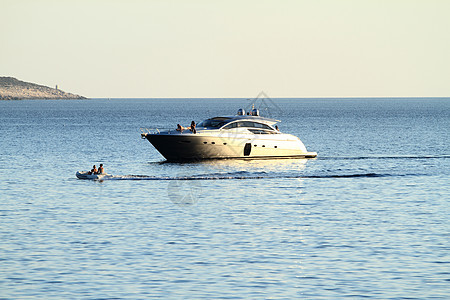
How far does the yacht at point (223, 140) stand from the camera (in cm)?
5712

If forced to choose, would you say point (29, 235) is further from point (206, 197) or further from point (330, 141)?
point (330, 141)

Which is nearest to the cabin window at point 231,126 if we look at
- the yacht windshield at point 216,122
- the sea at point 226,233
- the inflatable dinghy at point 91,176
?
the yacht windshield at point 216,122

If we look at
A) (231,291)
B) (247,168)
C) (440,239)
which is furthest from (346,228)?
(247,168)

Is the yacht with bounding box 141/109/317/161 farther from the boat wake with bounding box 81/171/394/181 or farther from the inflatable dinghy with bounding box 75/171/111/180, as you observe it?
the inflatable dinghy with bounding box 75/171/111/180

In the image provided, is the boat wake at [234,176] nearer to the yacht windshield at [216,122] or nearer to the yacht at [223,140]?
the yacht at [223,140]

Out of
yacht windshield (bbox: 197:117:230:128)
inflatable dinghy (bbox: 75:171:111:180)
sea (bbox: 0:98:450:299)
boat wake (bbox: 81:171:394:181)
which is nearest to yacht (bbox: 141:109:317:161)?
yacht windshield (bbox: 197:117:230:128)

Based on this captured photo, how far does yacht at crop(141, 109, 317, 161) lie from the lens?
57125 mm

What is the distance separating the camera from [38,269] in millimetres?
22719

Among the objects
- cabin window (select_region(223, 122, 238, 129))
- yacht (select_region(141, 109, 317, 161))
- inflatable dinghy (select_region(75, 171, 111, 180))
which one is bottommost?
inflatable dinghy (select_region(75, 171, 111, 180))

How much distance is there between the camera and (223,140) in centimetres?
5800

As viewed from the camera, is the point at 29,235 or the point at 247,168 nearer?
the point at 29,235

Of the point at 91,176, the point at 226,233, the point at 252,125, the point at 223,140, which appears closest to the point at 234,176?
the point at 223,140

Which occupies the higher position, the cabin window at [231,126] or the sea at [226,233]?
the cabin window at [231,126]

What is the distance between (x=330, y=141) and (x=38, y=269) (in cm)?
7462
